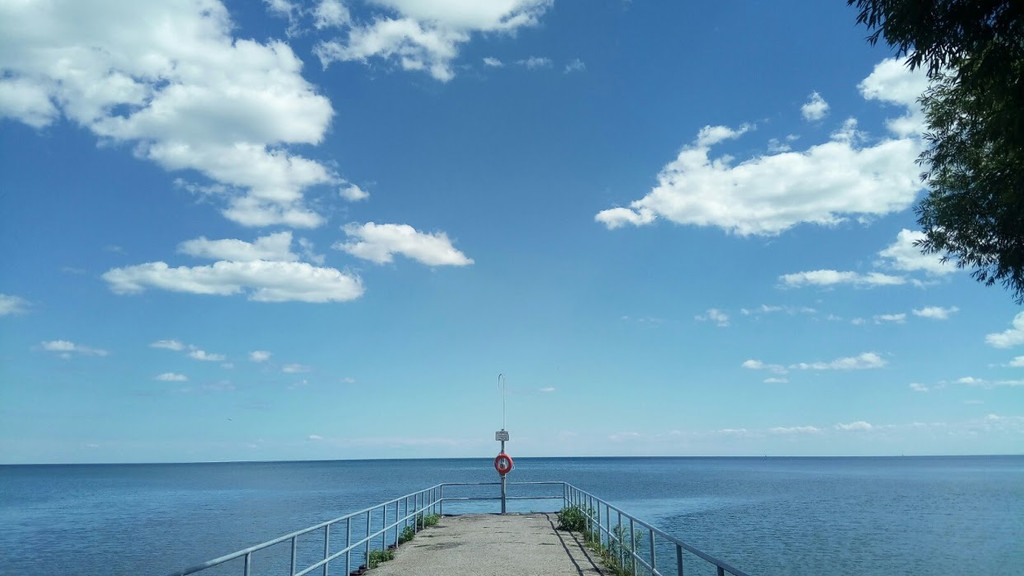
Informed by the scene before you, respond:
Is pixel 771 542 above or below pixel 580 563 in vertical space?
below

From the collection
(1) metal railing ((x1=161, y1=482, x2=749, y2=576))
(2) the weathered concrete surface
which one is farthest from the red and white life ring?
(2) the weathered concrete surface

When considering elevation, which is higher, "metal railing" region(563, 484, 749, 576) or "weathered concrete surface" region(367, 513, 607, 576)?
"metal railing" region(563, 484, 749, 576)

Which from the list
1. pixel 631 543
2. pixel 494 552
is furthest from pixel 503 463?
pixel 631 543

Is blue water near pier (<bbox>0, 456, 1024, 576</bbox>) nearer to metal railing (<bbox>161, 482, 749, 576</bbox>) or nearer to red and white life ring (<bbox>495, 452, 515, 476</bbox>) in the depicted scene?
metal railing (<bbox>161, 482, 749, 576</bbox>)

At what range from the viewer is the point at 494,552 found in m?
15.1

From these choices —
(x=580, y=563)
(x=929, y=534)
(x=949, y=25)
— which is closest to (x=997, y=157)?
(x=949, y=25)

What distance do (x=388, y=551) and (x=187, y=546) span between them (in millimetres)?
24124

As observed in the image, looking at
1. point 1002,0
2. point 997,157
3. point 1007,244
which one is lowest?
point 1007,244

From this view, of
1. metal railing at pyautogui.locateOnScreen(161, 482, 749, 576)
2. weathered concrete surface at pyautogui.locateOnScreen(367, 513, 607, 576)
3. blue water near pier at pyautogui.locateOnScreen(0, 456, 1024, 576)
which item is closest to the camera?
metal railing at pyautogui.locateOnScreen(161, 482, 749, 576)

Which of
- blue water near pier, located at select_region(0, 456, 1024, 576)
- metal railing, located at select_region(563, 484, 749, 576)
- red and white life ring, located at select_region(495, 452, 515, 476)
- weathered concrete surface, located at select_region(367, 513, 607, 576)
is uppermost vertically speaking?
red and white life ring, located at select_region(495, 452, 515, 476)

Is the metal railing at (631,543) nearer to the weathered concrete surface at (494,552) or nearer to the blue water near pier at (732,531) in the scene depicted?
the weathered concrete surface at (494,552)

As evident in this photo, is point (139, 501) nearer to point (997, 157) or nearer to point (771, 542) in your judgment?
point (771, 542)

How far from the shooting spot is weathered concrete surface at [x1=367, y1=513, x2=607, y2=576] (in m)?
13.1

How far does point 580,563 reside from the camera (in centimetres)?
1381
